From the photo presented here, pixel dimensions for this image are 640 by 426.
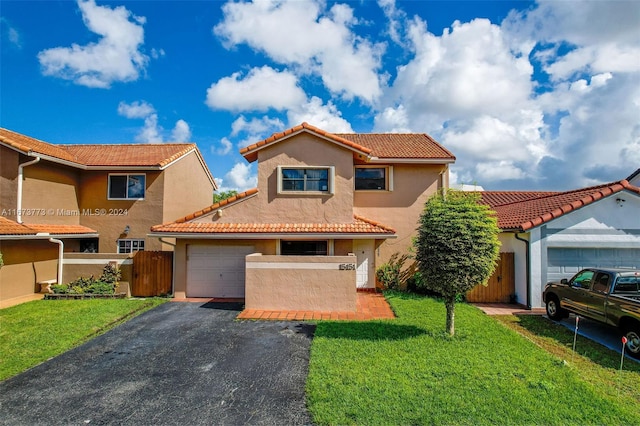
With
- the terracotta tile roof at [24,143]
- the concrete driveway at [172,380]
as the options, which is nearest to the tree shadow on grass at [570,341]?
the concrete driveway at [172,380]

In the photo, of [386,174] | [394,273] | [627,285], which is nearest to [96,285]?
[394,273]

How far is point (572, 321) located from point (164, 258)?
16.1m

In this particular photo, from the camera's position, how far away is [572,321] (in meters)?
10.9

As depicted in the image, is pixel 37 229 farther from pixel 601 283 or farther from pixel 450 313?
pixel 601 283

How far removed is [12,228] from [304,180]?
11.9 m

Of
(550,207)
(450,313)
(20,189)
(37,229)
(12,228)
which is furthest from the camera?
(20,189)

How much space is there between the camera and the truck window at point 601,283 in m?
9.05

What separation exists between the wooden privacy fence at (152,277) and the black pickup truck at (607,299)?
15.2 metres

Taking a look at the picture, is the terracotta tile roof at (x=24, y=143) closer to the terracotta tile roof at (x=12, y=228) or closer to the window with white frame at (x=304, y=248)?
the terracotta tile roof at (x=12, y=228)

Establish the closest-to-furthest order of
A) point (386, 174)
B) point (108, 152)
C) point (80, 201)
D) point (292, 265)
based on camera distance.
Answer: point (292, 265) < point (386, 174) < point (80, 201) < point (108, 152)

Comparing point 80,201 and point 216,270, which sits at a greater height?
point 80,201

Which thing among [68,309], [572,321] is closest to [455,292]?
[572,321]

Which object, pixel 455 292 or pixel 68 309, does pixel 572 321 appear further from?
pixel 68 309

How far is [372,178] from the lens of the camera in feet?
54.5
